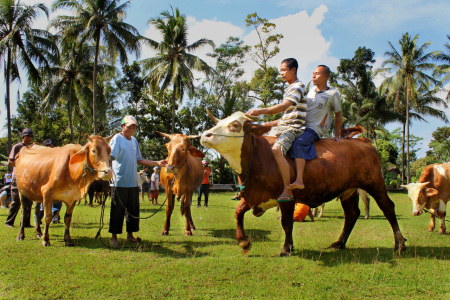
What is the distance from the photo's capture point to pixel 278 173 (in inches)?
207

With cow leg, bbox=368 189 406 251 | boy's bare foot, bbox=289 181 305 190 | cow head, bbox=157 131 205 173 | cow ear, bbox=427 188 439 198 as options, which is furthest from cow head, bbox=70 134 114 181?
cow ear, bbox=427 188 439 198

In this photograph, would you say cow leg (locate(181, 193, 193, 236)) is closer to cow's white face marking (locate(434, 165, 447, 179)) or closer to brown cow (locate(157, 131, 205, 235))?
brown cow (locate(157, 131, 205, 235))

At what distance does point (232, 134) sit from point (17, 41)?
2462 centimetres

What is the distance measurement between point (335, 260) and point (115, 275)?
311 centimetres

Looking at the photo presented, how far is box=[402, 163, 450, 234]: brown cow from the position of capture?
8.25m

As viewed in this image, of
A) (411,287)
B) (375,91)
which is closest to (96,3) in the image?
(411,287)

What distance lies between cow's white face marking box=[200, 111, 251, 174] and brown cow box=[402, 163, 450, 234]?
5.23m

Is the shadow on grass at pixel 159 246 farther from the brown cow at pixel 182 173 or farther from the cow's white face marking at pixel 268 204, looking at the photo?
the cow's white face marking at pixel 268 204

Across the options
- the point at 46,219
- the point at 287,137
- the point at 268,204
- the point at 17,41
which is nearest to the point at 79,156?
the point at 46,219

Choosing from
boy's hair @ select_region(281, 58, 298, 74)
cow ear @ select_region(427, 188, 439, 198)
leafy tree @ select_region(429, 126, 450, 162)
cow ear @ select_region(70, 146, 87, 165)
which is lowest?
cow ear @ select_region(427, 188, 439, 198)

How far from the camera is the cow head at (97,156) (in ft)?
19.0

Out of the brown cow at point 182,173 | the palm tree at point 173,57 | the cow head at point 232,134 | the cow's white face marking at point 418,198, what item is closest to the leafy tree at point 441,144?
the palm tree at point 173,57

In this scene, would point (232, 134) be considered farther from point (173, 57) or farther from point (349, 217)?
point (173, 57)

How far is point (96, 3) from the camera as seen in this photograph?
25.8 m
